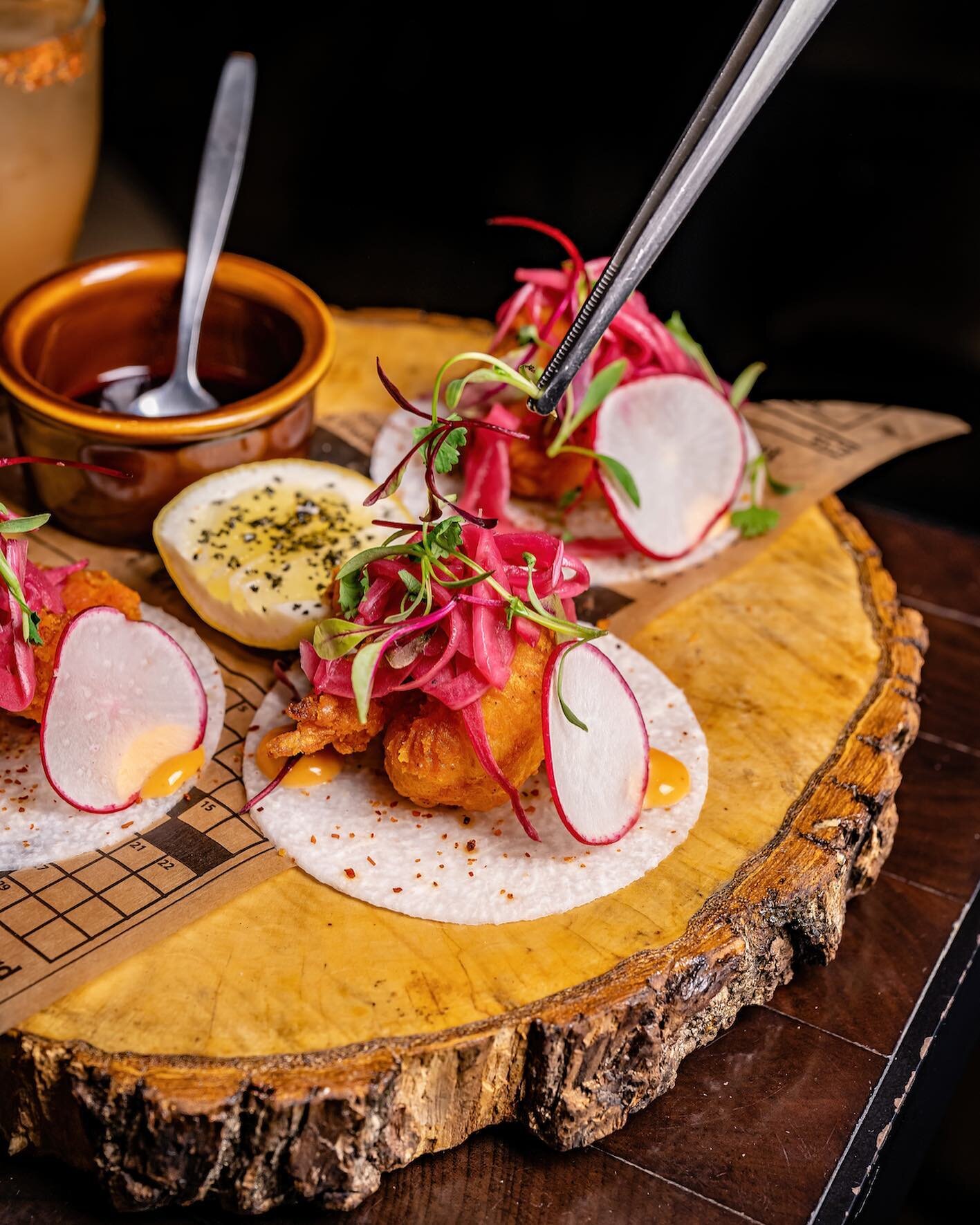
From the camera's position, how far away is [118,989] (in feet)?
6.97

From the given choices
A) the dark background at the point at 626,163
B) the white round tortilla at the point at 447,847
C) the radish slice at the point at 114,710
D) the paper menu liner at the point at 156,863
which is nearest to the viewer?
the paper menu liner at the point at 156,863

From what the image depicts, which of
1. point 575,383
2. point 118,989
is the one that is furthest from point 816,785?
point 118,989

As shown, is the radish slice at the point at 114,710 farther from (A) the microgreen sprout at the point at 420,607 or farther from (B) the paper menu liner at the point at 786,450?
(B) the paper menu liner at the point at 786,450

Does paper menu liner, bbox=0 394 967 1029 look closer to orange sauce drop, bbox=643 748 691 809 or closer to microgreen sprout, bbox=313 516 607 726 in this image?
microgreen sprout, bbox=313 516 607 726

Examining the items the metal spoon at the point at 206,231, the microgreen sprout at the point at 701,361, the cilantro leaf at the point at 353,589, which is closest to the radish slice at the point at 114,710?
the cilantro leaf at the point at 353,589

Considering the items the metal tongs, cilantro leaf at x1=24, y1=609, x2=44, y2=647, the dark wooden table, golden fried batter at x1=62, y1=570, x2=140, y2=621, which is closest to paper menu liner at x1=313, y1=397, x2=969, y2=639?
the dark wooden table

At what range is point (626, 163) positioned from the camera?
4.75 metres

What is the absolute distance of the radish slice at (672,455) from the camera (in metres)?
3.22

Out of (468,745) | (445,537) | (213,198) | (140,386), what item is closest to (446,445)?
(445,537)

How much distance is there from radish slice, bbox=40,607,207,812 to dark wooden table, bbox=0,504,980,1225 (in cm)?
67

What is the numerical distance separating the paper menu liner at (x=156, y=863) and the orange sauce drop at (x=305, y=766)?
6 cm

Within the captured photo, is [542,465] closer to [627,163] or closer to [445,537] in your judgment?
[445,537]

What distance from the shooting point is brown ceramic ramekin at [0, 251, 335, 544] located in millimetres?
2949

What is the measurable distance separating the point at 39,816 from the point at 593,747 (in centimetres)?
103
